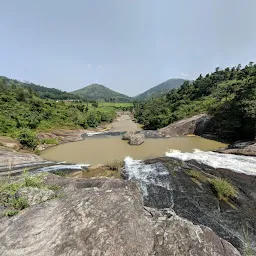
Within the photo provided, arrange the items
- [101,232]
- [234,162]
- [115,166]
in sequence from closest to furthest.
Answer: [101,232] → [115,166] → [234,162]

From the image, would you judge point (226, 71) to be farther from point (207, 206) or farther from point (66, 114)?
point (207, 206)

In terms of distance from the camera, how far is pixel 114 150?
2866cm

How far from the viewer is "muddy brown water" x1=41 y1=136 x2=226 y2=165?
24781 millimetres

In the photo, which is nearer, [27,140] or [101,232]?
[101,232]

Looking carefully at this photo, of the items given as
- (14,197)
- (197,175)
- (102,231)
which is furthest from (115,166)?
(102,231)

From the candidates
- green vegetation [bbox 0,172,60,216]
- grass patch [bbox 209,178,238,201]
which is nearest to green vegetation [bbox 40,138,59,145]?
green vegetation [bbox 0,172,60,216]

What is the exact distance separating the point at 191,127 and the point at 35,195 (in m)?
35.5

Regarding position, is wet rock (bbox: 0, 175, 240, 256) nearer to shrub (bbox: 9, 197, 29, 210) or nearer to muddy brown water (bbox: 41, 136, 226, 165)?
shrub (bbox: 9, 197, 29, 210)

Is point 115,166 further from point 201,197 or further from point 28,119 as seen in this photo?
point 28,119

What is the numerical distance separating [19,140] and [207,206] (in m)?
25.4

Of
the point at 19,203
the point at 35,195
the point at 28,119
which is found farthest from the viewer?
the point at 28,119

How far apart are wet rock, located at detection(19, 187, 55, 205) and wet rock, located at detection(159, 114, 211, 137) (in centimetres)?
3235

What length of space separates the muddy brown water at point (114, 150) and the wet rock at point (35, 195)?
14190 millimetres

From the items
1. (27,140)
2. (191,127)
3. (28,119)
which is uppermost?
(28,119)
